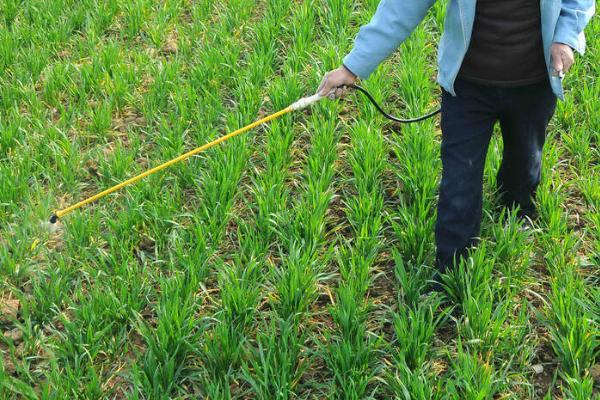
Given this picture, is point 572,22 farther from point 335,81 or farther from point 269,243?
point 269,243

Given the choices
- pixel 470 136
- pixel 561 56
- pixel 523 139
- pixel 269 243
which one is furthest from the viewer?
pixel 269 243

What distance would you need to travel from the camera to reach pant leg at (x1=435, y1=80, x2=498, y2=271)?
2.46m

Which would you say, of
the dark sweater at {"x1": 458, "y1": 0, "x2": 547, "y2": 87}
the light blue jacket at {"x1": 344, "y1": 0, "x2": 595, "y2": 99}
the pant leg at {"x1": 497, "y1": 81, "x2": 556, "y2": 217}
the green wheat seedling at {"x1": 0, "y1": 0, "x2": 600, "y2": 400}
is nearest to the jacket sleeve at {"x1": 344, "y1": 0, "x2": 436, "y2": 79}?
the light blue jacket at {"x1": 344, "y1": 0, "x2": 595, "y2": 99}

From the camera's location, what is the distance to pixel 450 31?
2383mm

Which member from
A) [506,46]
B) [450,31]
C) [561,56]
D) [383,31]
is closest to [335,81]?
[383,31]

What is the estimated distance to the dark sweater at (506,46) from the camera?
2.33 meters

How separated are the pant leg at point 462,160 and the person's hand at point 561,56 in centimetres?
20

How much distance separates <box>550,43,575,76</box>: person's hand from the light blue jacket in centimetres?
2

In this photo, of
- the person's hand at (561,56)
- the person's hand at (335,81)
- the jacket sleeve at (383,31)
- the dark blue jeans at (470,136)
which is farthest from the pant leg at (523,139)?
the person's hand at (335,81)

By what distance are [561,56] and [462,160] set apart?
1.43 feet

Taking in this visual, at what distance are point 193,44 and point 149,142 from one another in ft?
3.51

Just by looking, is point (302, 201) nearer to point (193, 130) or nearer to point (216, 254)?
point (216, 254)

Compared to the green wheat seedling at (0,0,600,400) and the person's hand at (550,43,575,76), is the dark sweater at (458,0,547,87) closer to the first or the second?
the person's hand at (550,43,575,76)

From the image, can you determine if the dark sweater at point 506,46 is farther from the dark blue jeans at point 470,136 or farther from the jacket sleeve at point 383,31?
Answer: the jacket sleeve at point 383,31
